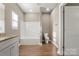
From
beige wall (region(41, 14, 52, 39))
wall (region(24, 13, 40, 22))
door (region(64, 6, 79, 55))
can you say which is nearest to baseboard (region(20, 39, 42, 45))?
wall (region(24, 13, 40, 22))

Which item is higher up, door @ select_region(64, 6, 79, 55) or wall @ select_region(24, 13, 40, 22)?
wall @ select_region(24, 13, 40, 22)

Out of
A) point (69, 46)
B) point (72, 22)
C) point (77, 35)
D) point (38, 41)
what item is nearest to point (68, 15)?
point (72, 22)

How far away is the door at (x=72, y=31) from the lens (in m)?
3.50

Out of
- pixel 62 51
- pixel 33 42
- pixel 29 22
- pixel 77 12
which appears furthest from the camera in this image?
pixel 29 22

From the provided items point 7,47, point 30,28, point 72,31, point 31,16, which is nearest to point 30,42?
point 30,28

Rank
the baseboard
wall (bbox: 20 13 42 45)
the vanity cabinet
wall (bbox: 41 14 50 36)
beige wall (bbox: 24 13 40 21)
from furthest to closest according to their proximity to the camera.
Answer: wall (bbox: 41 14 50 36)
beige wall (bbox: 24 13 40 21)
wall (bbox: 20 13 42 45)
the baseboard
the vanity cabinet

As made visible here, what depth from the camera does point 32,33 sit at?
673 centimetres

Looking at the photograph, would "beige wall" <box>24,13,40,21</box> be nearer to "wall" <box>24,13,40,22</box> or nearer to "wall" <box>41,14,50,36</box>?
"wall" <box>24,13,40,22</box>

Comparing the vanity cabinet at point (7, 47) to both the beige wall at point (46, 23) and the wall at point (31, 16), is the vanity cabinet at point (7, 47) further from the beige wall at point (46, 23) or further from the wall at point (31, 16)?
the beige wall at point (46, 23)

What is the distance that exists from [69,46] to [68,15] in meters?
1.04

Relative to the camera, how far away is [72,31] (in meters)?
3.53

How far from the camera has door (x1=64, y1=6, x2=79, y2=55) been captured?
350 centimetres

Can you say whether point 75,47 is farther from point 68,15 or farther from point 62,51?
point 68,15

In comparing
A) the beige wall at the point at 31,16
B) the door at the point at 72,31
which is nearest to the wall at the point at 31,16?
the beige wall at the point at 31,16
